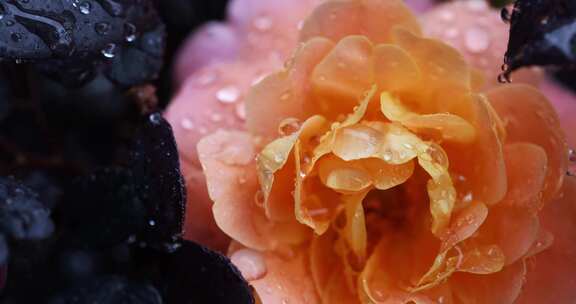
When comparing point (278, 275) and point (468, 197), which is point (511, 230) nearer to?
point (468, 197)

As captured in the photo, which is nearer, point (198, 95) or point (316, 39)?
point (316, 39)

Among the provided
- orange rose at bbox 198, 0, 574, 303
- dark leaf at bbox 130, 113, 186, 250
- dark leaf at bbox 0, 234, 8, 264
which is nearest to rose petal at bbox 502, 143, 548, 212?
orange rose at bbox 198, 0, 574, 303

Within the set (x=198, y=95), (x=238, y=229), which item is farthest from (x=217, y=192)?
(x=198, y=95)

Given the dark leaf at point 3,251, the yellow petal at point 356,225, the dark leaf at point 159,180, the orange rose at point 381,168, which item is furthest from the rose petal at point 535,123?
the dark leaf at point 3,251

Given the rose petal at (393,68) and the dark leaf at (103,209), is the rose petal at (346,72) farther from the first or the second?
the dark leaf at (103,209)

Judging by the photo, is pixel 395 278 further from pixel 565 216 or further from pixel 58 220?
pixel 58 220

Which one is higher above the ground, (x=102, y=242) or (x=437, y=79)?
(x=437, y=79)

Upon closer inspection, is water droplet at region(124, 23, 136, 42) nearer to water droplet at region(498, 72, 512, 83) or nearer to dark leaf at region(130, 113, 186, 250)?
dark leaf at region(130, 113, 186, 250)

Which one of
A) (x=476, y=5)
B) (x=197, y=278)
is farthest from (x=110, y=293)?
(x=476, y=5)
